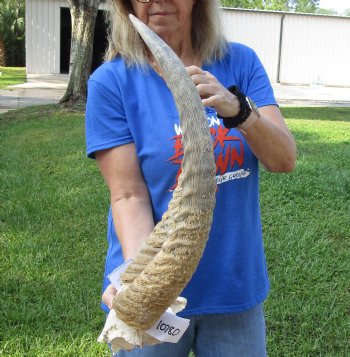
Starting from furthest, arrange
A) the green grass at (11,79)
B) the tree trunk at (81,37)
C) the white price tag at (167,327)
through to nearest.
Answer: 1. the green grass at (11,79)
2. the tree trunk at (81,37)
3. the white price tag at (167,327)

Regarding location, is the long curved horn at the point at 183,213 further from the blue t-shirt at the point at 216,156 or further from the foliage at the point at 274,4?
the foliage at the point at 274,4

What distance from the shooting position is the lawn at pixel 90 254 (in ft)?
11.9

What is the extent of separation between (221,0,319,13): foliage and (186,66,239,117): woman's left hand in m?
10.5

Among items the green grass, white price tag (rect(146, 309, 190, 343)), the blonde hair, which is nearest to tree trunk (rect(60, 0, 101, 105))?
the green grass

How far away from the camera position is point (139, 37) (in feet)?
6.24

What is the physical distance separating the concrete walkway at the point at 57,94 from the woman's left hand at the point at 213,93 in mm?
13072

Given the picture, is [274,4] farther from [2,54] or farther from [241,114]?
[241,114]

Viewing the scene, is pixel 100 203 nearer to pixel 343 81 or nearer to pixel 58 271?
pixel 58 271

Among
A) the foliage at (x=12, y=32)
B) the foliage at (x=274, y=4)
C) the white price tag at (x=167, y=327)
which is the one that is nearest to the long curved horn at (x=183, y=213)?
the white price tag at (x=167, y=327)

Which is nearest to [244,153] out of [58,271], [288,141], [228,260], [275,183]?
[288,141]

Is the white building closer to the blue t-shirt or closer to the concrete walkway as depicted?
the concrete walkway

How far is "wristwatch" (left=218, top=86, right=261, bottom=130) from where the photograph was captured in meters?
1.54

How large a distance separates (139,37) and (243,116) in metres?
0.56

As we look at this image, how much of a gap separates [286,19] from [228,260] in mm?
26199
